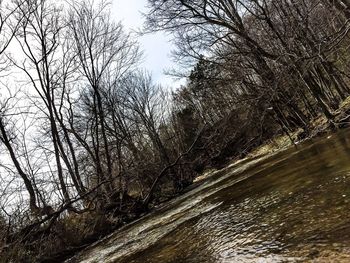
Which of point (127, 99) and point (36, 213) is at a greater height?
point (127, 99)

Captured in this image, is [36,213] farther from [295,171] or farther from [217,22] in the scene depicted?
[217,22]

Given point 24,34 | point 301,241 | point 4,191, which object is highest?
point 24,34

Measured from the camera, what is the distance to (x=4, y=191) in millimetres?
11586

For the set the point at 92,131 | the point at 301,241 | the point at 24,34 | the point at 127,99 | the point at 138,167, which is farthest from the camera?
the point at 127,99

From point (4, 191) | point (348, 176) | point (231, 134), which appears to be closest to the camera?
point (348, 176)

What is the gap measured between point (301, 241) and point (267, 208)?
198cm

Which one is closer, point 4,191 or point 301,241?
point 301,241

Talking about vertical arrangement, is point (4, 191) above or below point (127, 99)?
below

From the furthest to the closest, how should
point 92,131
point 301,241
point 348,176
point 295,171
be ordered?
point 92,131, point 295,171, point 348,176, point 301,241

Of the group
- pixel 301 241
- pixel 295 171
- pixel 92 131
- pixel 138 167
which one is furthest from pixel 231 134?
pixel 301 241

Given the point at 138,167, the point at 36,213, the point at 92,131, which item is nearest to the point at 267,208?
the point at 36,213

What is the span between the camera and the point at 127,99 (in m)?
40.5

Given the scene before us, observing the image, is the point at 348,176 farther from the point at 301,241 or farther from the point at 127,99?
the point at 127,99

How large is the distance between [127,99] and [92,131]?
18.1 meters
